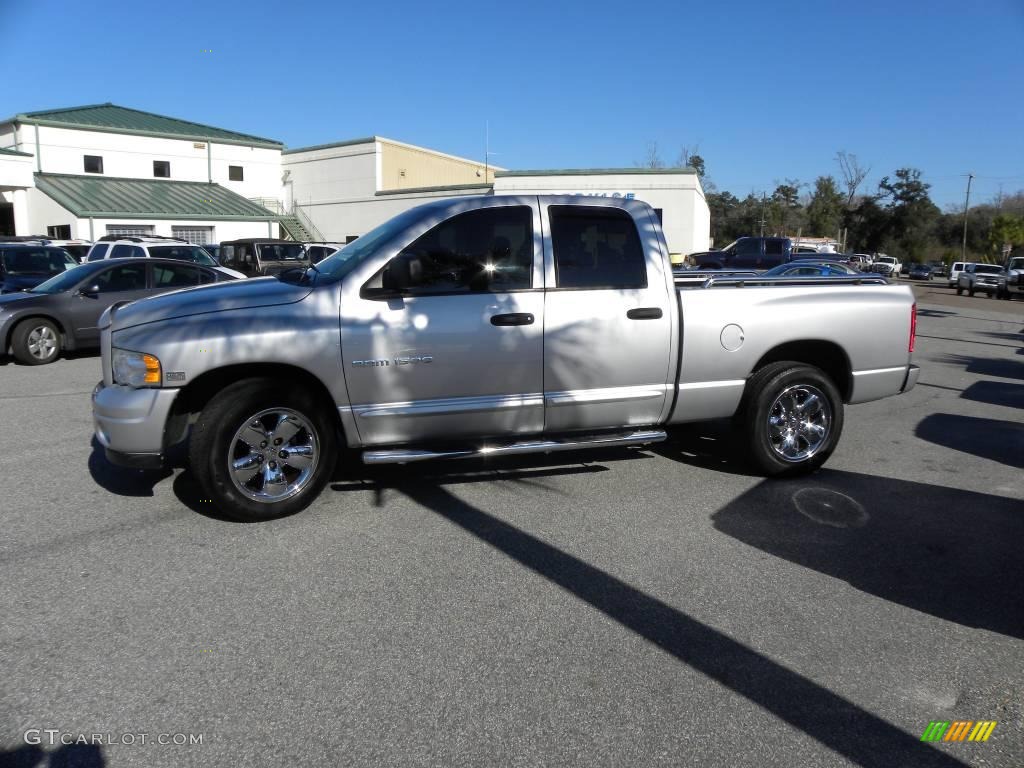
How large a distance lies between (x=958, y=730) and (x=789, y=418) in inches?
125

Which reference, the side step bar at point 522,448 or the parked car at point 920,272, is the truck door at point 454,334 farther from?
the parked car at point 920,272

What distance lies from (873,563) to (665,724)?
6.98 feet

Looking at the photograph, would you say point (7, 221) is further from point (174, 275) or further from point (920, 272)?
point (920, 272)

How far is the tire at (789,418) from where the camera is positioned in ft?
18.4

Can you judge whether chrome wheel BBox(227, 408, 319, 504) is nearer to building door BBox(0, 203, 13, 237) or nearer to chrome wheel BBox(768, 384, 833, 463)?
chrome wheel BBox(768, 384, 833, 463)

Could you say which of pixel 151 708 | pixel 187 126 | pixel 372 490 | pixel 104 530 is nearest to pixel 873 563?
pixel 372 490

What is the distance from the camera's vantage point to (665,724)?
2824 millimetres

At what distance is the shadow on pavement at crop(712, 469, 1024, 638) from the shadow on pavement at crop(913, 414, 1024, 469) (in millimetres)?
1447

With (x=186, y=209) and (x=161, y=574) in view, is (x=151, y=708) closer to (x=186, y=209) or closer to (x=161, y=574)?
(x=161, y=574)

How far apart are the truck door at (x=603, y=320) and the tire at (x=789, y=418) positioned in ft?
2.47

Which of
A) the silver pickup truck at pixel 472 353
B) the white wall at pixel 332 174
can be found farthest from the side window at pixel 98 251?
the white wall at pixel 332 174

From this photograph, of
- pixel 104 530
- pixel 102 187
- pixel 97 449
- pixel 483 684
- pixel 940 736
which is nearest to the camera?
pixel 940 736

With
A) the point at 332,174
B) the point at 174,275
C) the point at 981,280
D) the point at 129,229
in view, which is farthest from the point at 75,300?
the point at 981,280

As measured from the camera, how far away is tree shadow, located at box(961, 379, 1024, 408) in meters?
9.22
